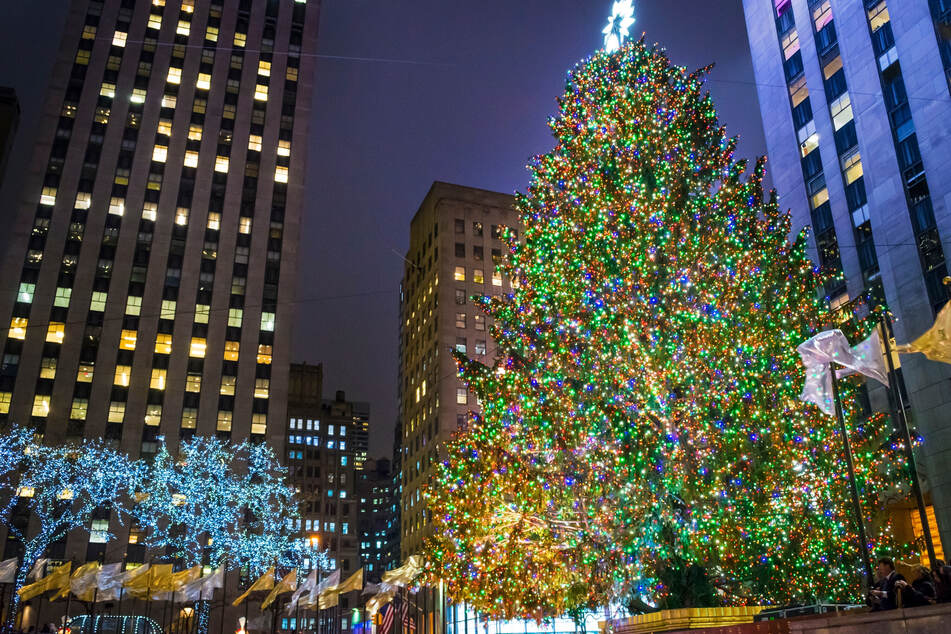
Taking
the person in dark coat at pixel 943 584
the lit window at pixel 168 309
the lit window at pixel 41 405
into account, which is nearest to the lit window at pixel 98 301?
the lit window at pixel 168 309

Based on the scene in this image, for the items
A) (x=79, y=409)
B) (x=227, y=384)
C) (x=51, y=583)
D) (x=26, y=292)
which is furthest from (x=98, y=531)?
(x=51, y=583)

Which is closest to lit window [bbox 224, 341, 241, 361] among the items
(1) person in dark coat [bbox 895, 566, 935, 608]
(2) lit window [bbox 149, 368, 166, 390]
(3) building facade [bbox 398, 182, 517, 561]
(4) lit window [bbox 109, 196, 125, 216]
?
(2) lit window [bbox 149, 368, 166, 390]

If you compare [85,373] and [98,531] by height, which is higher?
[85,373]

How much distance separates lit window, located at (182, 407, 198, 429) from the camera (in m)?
72.2

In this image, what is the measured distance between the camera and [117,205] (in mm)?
78250

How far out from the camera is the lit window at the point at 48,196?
251 ft

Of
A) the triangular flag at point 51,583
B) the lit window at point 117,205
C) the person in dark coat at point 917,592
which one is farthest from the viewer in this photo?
the lit window at point 117,205

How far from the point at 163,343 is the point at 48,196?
20.2 m

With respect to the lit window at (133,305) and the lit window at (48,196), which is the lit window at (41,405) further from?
the lit window at (48,196)

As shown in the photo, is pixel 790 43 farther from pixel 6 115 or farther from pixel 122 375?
pixel 122 375

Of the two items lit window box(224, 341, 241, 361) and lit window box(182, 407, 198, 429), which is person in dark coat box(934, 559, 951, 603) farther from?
lit window box(224, 341, 241, 361)

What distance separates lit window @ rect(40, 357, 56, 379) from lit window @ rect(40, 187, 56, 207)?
1715 centimetres

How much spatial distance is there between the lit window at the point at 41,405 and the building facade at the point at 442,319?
37107mm

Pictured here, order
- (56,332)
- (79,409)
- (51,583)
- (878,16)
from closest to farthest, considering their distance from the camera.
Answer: (51,583)
(878,16)
(79,409)
(56,332)
